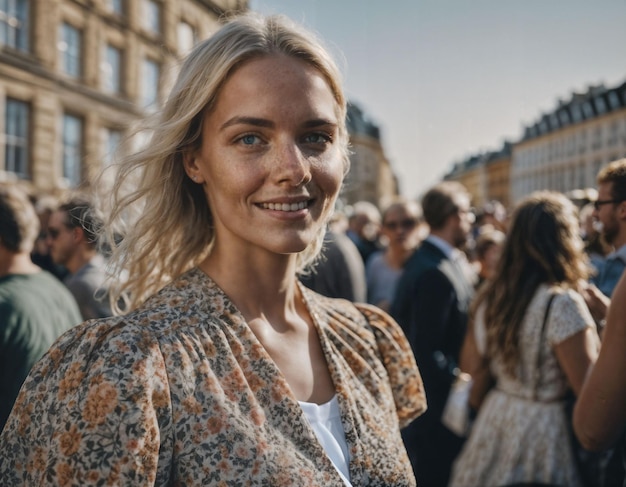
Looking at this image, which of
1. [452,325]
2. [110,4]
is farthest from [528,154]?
[452,325]

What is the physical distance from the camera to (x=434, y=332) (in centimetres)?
443

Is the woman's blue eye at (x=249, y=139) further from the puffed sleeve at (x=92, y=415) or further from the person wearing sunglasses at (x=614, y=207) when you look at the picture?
the person wearing sunglasses at (x=614, y=207)

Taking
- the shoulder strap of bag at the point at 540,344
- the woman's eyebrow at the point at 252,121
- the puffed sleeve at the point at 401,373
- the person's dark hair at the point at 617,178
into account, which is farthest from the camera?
the shoulder strap of bag at the point at 540,344

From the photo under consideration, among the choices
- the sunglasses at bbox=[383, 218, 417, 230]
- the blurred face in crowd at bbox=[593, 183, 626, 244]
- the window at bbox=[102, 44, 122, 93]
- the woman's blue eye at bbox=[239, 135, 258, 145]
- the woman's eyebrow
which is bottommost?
the sunglasses at bbox=[383, 218, 417, 230]

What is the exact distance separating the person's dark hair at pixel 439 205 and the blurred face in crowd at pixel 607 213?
1902 millimetres

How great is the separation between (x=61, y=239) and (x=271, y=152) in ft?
11.7

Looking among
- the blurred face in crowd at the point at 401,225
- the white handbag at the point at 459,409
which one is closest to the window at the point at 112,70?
the blurred face in crowd at the point at 401,225

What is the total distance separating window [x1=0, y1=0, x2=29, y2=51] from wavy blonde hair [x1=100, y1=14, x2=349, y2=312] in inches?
545

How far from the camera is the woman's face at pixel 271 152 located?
1641 millimetres

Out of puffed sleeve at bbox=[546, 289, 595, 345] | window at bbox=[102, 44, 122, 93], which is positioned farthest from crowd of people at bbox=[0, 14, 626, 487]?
window at bbox=[102, 44, 122, 93]

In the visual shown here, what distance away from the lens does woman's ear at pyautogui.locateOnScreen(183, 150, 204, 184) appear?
5.88 ft

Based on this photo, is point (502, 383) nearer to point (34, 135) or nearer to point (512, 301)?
point (512, 301)

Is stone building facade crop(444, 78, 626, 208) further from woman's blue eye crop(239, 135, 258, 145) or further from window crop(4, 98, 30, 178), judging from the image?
window crop(4, 98, 30, 178)

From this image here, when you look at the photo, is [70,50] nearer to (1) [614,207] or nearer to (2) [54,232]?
(2) [54,232]
